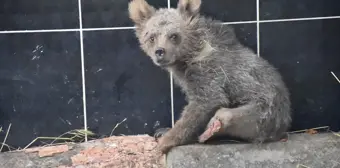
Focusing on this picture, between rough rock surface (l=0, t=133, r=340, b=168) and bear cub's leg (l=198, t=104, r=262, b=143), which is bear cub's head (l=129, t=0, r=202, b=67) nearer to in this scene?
bear cub's leg (l=198, t=104, r=262, b=143)

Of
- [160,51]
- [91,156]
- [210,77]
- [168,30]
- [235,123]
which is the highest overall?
[168,30]

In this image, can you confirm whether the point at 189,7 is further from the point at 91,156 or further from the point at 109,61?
the point at 91,156

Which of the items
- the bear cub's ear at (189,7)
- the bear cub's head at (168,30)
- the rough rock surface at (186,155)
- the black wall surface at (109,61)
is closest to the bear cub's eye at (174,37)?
the bear cub's head at (168,30)

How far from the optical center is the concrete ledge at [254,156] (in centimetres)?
268

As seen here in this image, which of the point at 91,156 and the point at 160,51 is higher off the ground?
the point at 160,51

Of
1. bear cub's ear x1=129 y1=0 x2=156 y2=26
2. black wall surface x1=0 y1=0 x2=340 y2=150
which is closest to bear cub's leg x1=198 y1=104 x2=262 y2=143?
black wall surface x1=0 y1=0 x2=340 y2=150

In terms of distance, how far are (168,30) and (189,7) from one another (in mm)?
186

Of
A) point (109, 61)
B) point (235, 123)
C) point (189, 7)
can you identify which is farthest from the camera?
point (109, 61)

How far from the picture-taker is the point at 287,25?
3.13 metres

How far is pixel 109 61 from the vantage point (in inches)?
123

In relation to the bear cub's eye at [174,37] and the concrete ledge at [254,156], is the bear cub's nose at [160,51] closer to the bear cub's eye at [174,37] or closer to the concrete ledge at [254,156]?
the bear cub's eye at [174,37]

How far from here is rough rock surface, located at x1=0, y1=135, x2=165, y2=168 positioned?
9.25 ft

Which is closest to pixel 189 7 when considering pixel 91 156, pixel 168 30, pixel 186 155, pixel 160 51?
pixel 168 30

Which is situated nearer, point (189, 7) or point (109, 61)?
point (189, 7)
